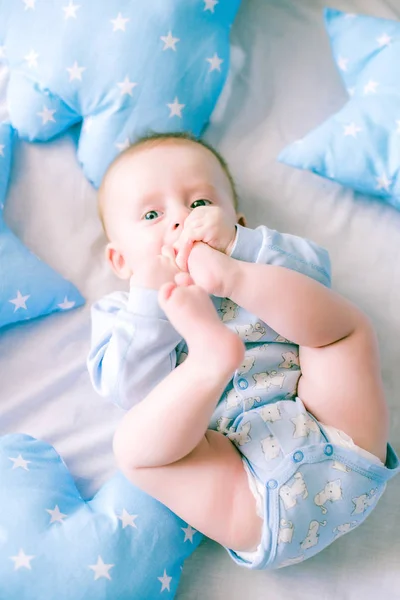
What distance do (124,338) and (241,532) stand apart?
0.36 meters

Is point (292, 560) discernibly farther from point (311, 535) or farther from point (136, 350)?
point (136, 350)

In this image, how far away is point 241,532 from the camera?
101cm

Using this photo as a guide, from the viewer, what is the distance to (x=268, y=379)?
1.13 meters

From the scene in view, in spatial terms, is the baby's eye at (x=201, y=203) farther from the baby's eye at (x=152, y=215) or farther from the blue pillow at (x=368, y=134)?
the blue pillow at (x=368, y=134)

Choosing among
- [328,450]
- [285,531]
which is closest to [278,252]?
[328,450]

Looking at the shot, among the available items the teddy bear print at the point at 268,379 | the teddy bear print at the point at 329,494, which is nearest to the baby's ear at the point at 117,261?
the teddy bear print at the point at 268,379

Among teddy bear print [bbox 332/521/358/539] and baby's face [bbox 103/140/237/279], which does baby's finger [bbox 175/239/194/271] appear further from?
teddy bear print [bbox 332/521/358/539]

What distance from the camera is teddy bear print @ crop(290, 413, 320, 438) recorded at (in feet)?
3.44

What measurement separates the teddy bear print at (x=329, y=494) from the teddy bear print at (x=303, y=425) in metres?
0.08

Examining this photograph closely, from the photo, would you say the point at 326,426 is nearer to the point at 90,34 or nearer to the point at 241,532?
the point at 241,532

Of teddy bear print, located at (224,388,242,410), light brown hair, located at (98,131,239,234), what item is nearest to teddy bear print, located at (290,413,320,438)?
teddy bear print, located at (224,388,242,410)

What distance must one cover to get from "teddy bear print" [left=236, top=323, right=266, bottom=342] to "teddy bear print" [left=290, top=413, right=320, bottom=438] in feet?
0.52

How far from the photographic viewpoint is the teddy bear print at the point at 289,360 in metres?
1.15

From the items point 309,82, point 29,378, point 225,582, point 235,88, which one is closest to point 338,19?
point 309,82
